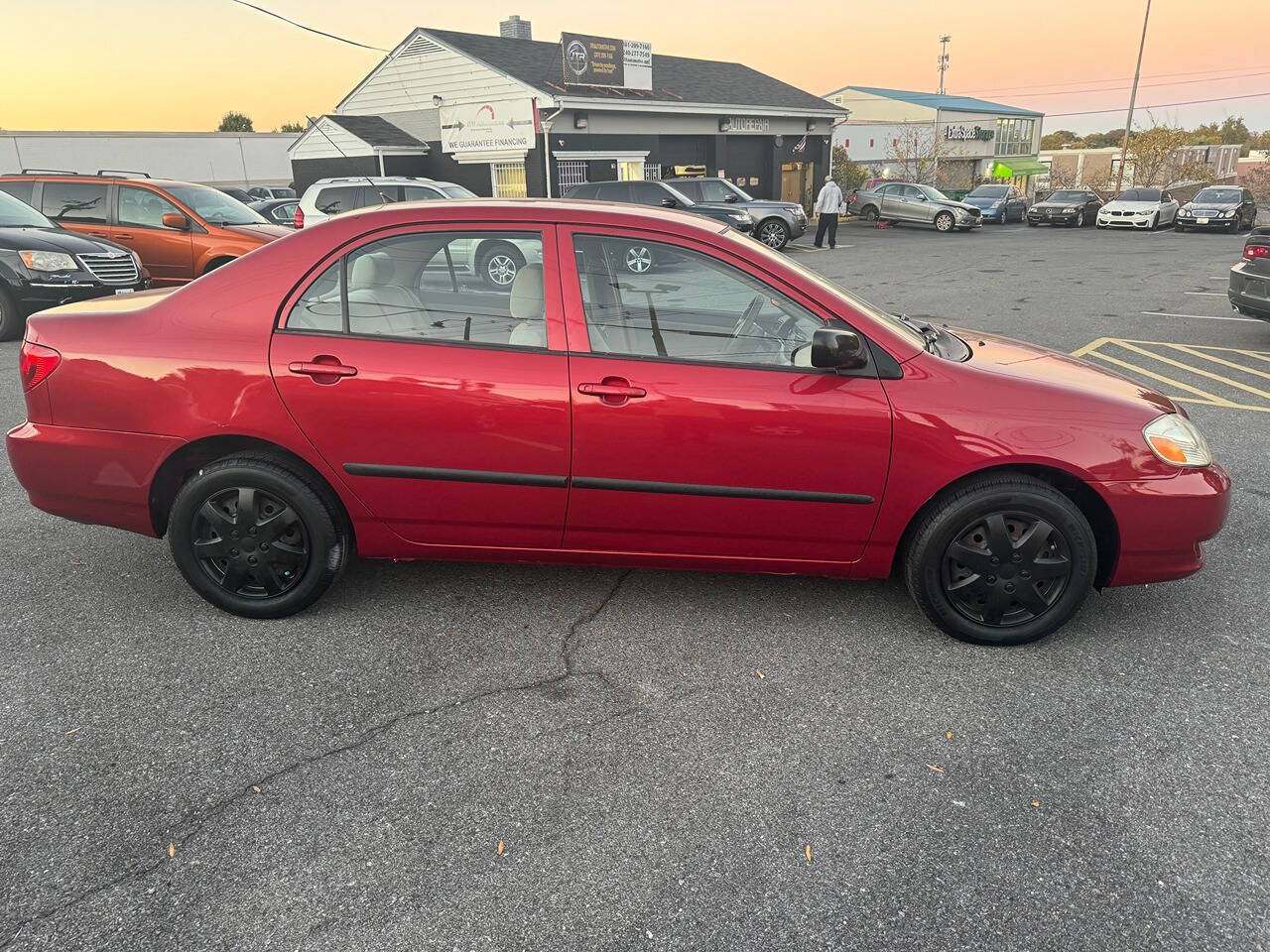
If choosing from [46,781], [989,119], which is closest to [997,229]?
[989,119]

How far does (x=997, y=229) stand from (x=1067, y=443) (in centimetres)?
3152

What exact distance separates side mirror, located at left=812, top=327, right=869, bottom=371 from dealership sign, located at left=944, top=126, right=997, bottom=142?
2235 inches

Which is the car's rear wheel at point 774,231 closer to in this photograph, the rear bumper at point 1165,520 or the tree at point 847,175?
the rear bumper at point 1165,520

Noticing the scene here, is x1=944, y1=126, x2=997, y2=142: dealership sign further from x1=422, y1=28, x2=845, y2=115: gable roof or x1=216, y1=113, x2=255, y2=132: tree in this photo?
x1=216, y1=113, x2=255, y2=132: tree

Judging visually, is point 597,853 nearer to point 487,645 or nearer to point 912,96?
point 487,645

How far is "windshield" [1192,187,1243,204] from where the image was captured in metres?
26.8

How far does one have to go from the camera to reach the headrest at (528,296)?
334 cm

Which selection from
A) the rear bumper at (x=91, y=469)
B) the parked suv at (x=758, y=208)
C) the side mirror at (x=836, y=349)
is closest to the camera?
the side mirror at (x=836, y=349)

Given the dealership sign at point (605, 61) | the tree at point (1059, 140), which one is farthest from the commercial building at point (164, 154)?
the tree at point (1059, 140)

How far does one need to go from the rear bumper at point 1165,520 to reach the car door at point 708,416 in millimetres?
930

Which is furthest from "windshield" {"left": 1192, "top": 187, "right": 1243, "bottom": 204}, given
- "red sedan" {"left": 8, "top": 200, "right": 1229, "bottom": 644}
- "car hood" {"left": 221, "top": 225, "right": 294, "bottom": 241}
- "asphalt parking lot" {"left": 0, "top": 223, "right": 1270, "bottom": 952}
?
"red sedan" {"left": 8, "top": 200, "right": 1229, "bottom": 644}

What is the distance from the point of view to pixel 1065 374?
11.7 feet

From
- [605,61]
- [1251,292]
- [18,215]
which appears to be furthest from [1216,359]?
[605,61]

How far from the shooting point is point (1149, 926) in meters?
2.17
